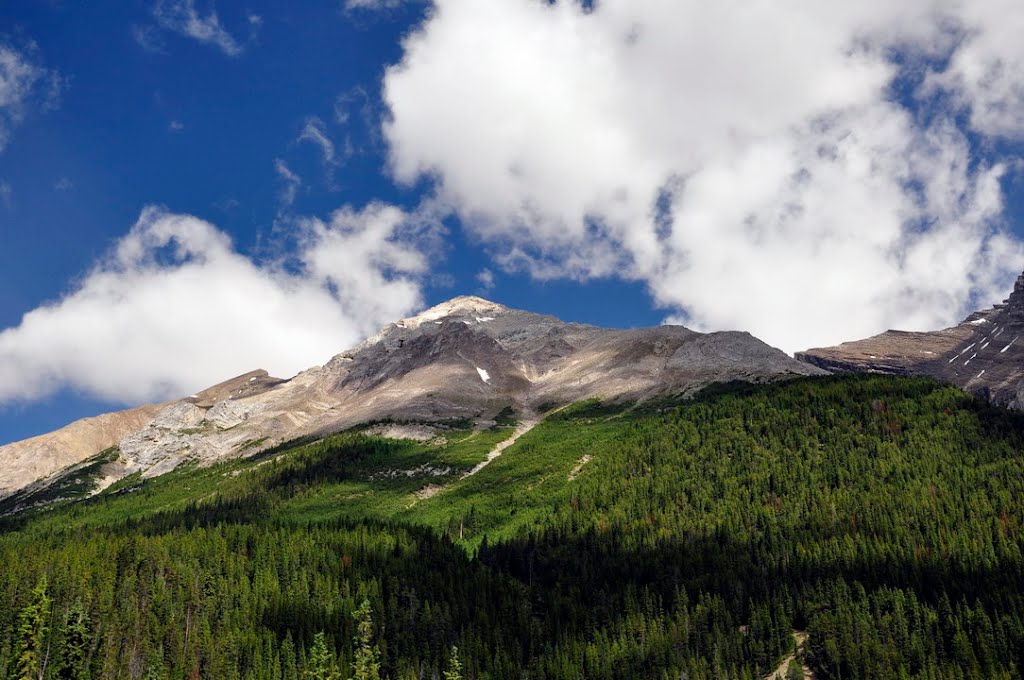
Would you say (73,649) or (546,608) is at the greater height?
(73,649)

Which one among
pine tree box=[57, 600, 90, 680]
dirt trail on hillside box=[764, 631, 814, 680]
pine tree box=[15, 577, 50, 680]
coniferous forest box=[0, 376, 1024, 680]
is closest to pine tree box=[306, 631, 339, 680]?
coniferous forest box=[0, 376, 1024, 680]

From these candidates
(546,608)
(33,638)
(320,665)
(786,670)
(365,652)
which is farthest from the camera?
(546,608)

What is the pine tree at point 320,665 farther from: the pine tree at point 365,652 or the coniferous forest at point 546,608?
the pine tree at point 365,652

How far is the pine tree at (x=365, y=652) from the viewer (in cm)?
13775

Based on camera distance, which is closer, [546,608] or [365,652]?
[365,652]

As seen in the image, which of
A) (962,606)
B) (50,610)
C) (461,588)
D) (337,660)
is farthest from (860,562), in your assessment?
(50,610)

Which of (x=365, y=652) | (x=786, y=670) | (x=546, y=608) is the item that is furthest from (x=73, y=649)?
(x=786, y=670)

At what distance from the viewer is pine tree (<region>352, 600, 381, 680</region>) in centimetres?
13775

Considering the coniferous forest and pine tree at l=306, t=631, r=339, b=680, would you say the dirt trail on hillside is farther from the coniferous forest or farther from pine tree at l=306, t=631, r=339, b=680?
pine tree at l=306, t=631, r=339, b=680

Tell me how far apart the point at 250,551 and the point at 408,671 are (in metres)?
59.2

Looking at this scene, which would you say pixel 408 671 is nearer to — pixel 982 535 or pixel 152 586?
pixel 152 586

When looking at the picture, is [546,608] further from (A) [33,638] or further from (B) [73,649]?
(A) [33,638]

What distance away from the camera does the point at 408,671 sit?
155 meters

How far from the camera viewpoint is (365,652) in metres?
144
